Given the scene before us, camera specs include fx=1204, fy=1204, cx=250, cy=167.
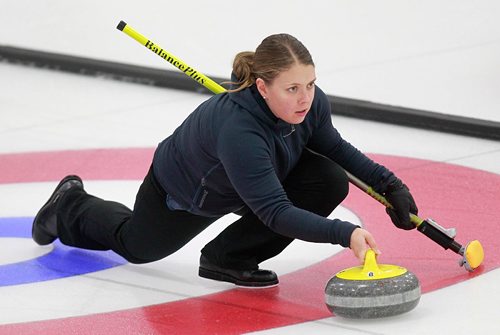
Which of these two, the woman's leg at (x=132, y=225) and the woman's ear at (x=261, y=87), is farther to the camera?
the woman's leg at (x=132, y=225)

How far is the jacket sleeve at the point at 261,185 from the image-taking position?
9.85 feet

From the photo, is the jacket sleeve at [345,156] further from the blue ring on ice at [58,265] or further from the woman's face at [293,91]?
the blue ring on ice at [58,265]

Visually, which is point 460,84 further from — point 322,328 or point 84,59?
point 322,328

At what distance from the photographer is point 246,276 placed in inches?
134

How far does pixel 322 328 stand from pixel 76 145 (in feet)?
7.45

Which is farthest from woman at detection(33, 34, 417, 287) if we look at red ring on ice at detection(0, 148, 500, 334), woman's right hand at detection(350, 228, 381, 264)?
red ring on ice at detection(0, 148, 500, 334)

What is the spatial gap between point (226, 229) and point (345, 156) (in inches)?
15.9

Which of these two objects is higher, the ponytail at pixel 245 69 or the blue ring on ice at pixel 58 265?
the ponytail at pixel 245 69

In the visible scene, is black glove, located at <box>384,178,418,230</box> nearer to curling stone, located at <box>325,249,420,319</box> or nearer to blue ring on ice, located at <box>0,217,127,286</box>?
curling stone, located at <box>325,249,420,319</box>

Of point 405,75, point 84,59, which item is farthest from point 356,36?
point 84,59

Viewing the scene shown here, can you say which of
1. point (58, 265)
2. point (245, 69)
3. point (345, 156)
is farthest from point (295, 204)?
point (58, 265)

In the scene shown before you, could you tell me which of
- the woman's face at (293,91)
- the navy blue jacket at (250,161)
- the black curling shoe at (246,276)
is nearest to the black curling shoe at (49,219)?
the navy blue jacket at (250,161)

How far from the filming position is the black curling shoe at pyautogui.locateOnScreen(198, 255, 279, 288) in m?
3.39

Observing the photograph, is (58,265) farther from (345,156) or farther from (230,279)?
(345,156)
